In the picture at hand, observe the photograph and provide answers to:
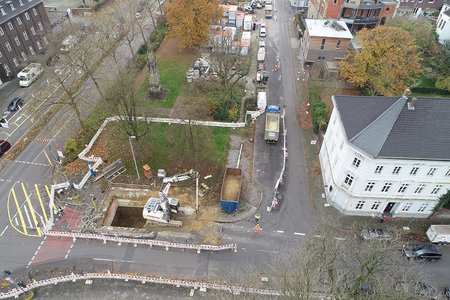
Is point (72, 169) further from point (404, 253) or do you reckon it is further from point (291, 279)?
point (404, 253)

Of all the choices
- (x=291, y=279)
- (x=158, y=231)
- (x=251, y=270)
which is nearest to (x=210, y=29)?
(x=158, y=231)

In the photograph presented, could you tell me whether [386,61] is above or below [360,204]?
above

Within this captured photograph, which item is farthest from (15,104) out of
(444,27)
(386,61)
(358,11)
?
(444,27)

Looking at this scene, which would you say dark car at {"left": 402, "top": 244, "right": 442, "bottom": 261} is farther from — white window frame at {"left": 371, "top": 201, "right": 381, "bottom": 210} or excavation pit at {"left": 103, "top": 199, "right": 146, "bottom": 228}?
excavation pit at {"left": 103, "top": 199, "right": 146, "bottom": 228}

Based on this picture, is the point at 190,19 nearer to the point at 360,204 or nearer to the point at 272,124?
the point at 272,124

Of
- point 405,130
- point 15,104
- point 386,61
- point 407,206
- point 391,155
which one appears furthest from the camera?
point 15,104

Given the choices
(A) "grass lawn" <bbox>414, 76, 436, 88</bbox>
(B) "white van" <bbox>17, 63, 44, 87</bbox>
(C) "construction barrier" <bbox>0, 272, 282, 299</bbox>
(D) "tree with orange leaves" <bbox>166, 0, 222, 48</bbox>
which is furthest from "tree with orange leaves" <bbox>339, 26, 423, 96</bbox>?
(B) "white van" <bbox>17, 63, 44, 87</bbox>

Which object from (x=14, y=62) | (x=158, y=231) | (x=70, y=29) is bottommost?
(x=158, y=231)
